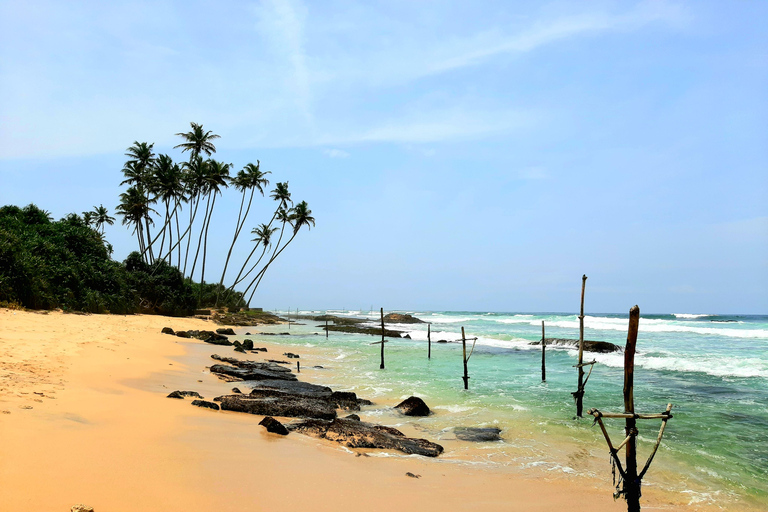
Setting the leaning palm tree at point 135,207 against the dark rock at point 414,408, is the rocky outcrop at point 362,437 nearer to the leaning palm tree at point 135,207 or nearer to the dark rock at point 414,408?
the dark rock at point 414,408

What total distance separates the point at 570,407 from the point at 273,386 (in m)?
9.40

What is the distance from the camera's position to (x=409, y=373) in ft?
67.9

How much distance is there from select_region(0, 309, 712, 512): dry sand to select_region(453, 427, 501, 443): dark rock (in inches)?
79.7

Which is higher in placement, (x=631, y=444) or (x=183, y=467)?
(x=631, y=444)

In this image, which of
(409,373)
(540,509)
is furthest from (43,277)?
(540,509)

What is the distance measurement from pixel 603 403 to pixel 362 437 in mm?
9940

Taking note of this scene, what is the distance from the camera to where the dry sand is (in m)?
4.44

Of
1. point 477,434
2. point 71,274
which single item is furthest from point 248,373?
point 71,274

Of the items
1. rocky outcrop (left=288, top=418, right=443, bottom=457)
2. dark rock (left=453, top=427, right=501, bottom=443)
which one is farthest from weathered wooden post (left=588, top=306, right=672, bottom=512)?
dark rock (left=453, top=427, right=501, bottom=443)

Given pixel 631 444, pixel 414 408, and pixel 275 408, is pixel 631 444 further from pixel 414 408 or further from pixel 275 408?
pixel 275 408

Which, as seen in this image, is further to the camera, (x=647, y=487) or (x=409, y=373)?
(x=409, y=373)

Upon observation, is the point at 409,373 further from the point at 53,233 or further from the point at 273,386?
the point at 53,233

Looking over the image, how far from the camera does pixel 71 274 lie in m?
26.8

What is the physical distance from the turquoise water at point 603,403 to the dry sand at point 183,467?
1.86 meters
